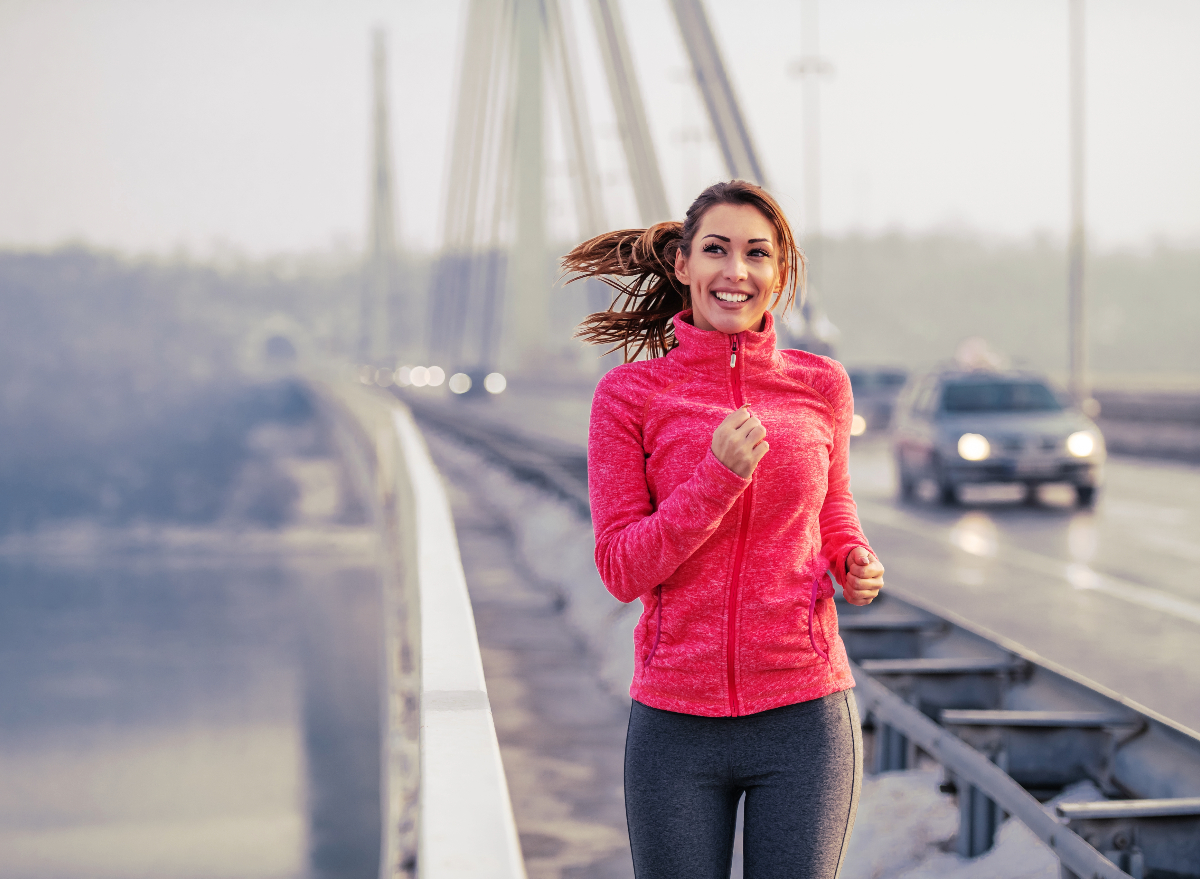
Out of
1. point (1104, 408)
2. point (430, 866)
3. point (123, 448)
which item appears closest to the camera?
point (430, 866)

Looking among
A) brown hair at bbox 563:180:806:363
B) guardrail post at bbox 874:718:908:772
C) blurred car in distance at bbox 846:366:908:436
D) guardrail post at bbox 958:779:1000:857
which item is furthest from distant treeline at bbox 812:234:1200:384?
brown hair at bbox 563:180:806:363

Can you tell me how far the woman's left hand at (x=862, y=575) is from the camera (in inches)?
88.5

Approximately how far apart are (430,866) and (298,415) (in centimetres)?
8069

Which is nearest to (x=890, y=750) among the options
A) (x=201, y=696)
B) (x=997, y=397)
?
(x=997, y=397)

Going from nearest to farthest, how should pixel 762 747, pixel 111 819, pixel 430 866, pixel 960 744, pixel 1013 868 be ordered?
pixel 430 866 < pixel 762 747 < pixel 1013 868 < pixel 960 744 < pixel 111 819

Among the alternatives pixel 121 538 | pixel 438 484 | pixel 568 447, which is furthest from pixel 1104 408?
pixel 121 538

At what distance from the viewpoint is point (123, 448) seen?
116 m

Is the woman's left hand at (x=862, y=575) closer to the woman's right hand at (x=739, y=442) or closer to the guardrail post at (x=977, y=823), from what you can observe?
the woman's right hand at (x=739, y=442)

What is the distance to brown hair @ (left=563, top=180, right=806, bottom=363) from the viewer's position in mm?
2439

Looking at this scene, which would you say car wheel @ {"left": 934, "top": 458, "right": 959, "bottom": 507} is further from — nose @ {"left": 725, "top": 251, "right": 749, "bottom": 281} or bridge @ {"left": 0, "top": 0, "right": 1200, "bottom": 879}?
nose @ {"left": 725, "top": 251, "right": 749, "bottom": 281}

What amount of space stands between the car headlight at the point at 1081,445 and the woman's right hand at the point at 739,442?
14.3m

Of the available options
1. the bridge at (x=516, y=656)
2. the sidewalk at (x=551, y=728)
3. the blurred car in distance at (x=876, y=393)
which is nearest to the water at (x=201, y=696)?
the bridge at (x=516, y=656)

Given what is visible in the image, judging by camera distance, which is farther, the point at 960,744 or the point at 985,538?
the point at 985,538

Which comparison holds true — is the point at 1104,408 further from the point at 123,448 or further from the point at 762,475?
the point at 123,448
